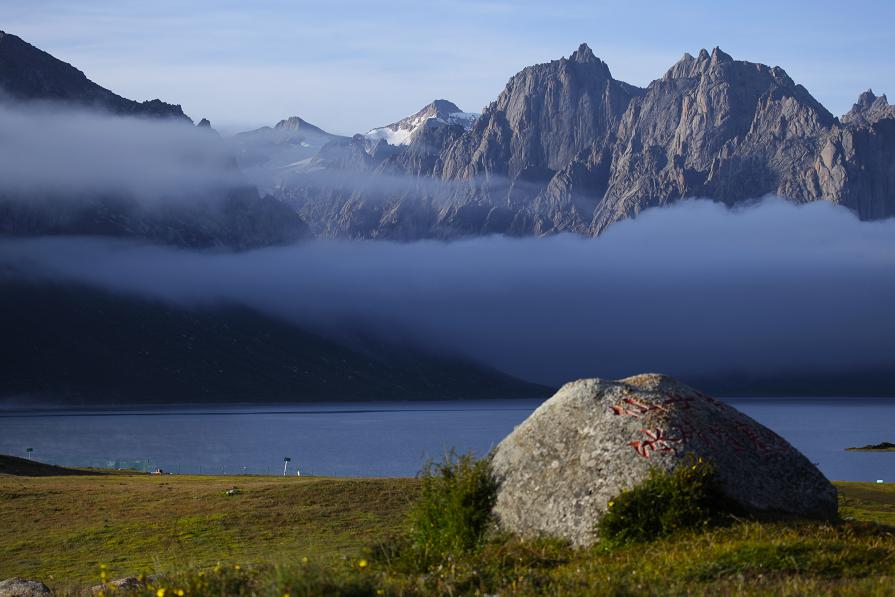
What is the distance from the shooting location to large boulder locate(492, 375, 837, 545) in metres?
21.6

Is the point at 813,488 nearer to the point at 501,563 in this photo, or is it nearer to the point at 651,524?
the point at 651,524

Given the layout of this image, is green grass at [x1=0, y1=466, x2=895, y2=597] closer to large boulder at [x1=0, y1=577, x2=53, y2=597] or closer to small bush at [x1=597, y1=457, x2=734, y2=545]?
small bush at [x1=597, y1=457, x2=734, y2=545]

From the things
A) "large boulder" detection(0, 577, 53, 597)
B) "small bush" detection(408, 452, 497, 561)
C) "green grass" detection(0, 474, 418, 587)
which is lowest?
"green grass" detection(0, 474, 418, 587)

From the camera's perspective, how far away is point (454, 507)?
74.9 feet

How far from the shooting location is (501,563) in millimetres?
18750

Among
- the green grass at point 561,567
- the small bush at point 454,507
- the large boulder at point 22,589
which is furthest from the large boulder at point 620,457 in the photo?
the large boulder at point 22,589

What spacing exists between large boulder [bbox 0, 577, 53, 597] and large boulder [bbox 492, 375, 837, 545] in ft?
31.3

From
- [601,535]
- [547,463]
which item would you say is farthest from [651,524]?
[547,463]

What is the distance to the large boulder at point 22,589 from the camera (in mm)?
22547

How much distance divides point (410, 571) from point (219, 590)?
12.9ft

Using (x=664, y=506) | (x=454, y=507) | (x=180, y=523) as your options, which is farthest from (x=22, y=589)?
(x=180, y=523)

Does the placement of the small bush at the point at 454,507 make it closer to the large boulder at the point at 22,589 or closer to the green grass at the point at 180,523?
the large boulder at the point at 22,589

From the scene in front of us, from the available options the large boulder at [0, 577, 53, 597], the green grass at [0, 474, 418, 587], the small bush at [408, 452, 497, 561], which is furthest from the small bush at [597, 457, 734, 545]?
the green grass at [0, 474, 418, 587]

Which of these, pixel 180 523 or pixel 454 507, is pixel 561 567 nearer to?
pixel 454 507
